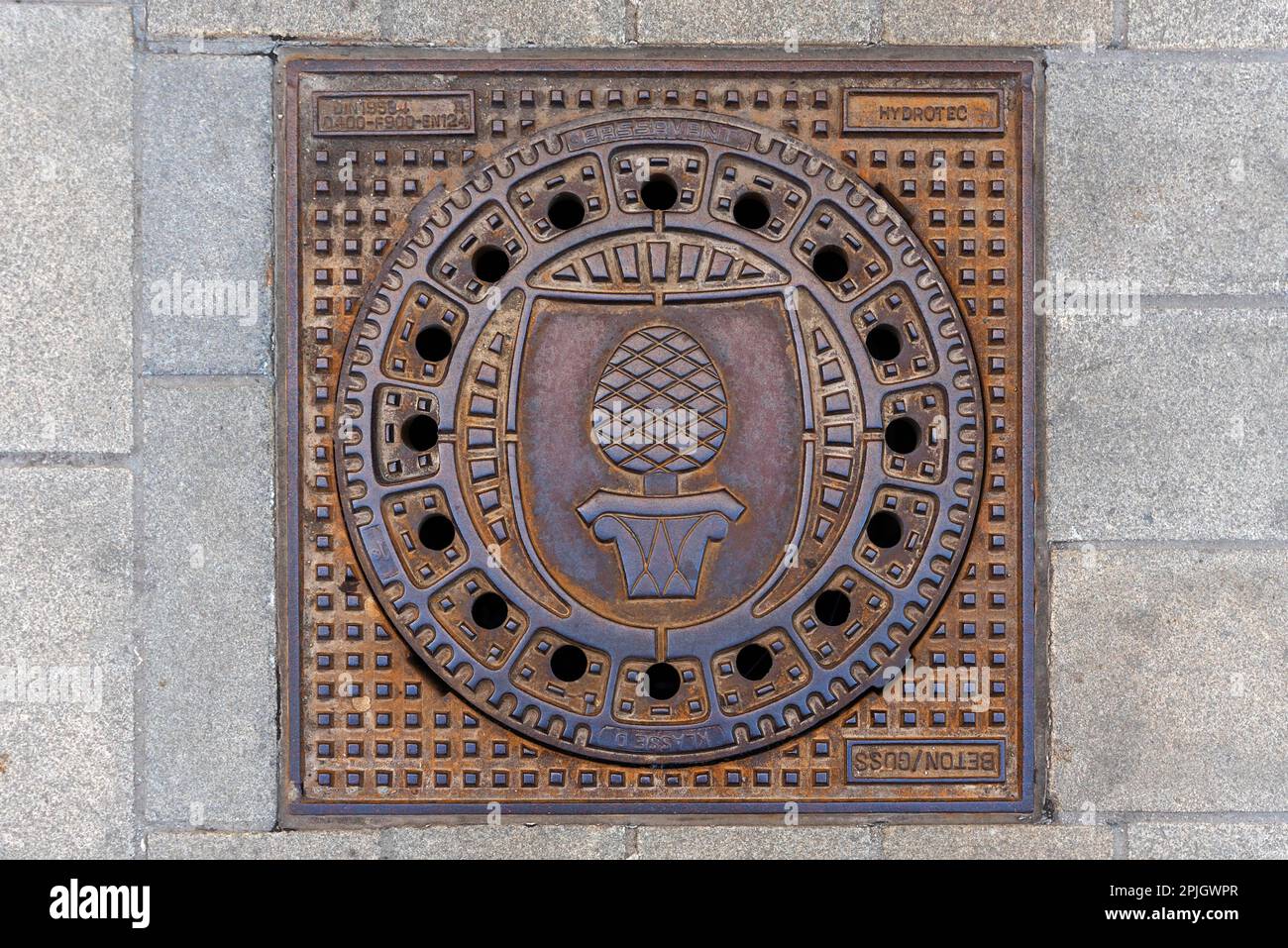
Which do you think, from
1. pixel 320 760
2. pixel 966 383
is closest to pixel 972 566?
pixel 966 383

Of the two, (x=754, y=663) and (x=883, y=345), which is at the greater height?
(x=883, y=345)

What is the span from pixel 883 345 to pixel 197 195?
8.16ft

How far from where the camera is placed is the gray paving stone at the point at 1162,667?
3.10 metres

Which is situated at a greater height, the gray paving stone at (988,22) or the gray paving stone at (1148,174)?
the gray paving stone at (988,22)

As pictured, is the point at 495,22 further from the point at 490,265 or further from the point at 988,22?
the point at 988,22

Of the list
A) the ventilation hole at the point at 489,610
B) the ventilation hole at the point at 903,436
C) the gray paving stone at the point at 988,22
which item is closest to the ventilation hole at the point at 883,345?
the ventilation hole at the point at 903,436

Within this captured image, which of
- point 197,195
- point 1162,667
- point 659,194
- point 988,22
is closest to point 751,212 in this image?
point 659,194

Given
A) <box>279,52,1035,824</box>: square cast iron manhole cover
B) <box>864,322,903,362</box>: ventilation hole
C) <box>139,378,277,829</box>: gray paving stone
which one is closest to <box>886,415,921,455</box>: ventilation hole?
<box>279,52,1035,824</box>: square cast iron manhole cover

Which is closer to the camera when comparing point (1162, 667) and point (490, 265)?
point (1162, 667)

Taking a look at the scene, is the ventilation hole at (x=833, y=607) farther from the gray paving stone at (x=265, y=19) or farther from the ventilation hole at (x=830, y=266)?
the gray paving stone at (x=265, y=19)

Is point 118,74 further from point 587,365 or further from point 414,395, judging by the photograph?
point 587,365

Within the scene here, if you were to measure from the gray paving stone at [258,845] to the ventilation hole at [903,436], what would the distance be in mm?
2320

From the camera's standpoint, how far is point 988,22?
3074 mm
